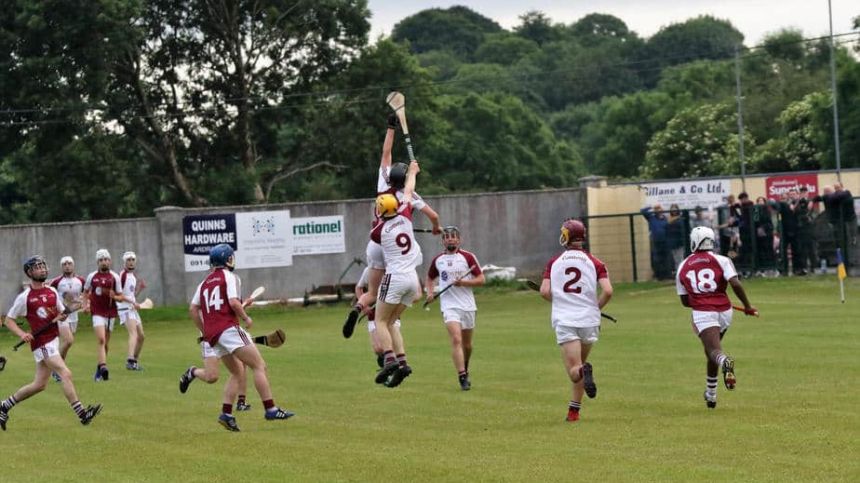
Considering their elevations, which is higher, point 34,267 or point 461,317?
point 34,267

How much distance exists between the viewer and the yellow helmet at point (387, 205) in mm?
17859

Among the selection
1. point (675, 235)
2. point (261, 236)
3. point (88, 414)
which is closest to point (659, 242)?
point (675, 235)

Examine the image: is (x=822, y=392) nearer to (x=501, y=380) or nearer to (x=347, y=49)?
(x=501, y=380)

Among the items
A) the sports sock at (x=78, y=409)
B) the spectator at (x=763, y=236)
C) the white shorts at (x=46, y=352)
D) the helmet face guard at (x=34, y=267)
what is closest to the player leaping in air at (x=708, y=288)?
the sports sock at (x=78, y=409)

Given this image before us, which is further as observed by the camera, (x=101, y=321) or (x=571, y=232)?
(x=101, y=321)

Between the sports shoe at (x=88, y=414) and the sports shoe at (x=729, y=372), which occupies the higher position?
the sports shoe at (x=729, y=372)

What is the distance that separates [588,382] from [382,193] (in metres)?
4.07

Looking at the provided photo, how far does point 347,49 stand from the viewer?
61.1 m

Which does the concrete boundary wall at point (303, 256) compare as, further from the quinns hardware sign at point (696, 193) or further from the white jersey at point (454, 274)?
the white jersey at point (454, 274)

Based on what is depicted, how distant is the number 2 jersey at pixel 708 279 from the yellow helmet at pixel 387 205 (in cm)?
341

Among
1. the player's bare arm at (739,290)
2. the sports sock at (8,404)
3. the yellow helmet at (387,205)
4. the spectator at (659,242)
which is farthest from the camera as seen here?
the spectator at (659,242)

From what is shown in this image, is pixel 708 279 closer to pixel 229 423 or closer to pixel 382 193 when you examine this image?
pixel 382 193

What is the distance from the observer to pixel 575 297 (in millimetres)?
16328

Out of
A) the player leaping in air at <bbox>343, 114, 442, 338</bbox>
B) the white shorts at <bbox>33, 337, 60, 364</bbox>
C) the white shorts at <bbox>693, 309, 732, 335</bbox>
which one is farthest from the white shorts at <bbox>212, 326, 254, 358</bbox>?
the white shorts at <bbox>693, 309, 732, 335</bbox>
